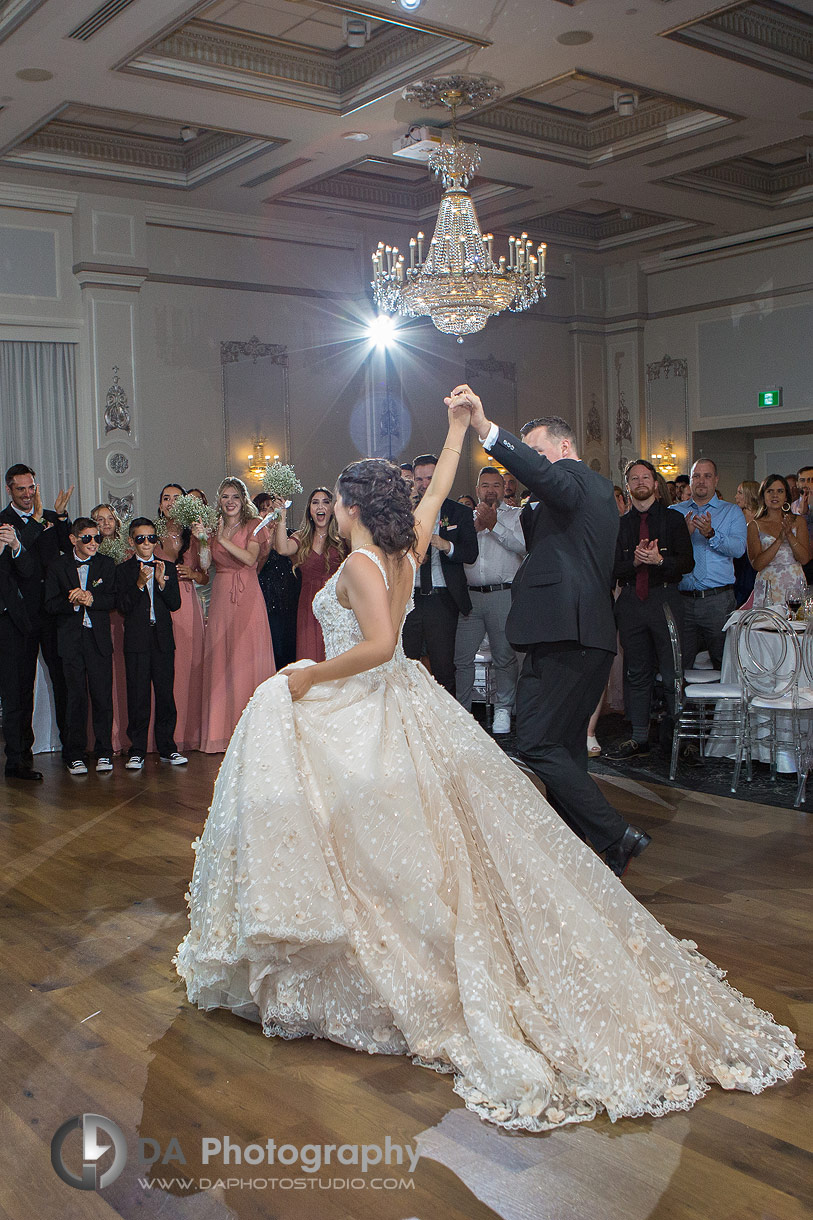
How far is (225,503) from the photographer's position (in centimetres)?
666

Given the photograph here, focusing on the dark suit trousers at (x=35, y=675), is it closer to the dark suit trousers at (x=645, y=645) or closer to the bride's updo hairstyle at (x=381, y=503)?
the dark suit trousers at (x=645, y=645)

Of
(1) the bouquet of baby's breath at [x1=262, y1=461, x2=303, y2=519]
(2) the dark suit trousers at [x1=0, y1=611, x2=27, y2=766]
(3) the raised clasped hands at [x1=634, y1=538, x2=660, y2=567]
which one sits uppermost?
(1) the bouquet of baby's breath at [x1=262, y1=461, x2=303, y2=519]

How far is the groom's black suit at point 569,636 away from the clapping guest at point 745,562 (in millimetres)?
3824

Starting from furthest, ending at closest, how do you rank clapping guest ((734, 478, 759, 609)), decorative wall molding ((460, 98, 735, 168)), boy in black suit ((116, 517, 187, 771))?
decorative wall molding ((460, 98, 735, 168)) < clapping guest ((734, 478, 759, 609)) < boy in black suit ((116, 517, 187, 771))

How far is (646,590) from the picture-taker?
6062 millimetres

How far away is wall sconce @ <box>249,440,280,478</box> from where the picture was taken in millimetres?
10766

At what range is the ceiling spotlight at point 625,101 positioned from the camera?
26.7ft

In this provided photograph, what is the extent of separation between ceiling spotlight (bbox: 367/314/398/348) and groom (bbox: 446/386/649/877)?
821 centimetres

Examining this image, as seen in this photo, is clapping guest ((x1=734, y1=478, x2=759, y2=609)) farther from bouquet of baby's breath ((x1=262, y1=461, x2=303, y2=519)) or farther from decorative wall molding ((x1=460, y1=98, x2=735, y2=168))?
decorative wall molding ((x1=460, y1=98, x2=735, y2=168))

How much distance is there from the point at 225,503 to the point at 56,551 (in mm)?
994

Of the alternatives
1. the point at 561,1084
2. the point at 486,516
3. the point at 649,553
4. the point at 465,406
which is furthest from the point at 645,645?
the point at 561,1084

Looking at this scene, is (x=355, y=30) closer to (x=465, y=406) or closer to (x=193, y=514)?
(x=193, y=514)

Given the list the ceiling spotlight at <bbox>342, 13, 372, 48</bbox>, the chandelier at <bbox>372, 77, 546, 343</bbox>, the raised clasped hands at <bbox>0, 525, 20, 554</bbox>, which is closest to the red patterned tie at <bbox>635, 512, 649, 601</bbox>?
the chandelier at <bbox>372, 77, 546, 343</bbox>

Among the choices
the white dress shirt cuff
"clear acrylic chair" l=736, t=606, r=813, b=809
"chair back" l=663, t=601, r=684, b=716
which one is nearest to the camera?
the white dress shirt cuff
